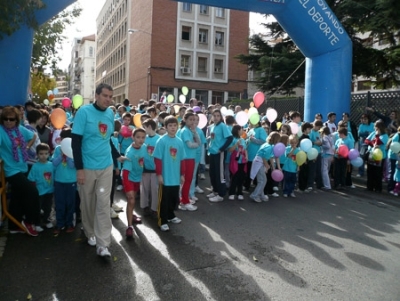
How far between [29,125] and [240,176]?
12.9 ft

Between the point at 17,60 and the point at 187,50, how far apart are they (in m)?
32.4

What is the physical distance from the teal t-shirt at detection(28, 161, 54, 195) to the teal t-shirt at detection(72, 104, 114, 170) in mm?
1374

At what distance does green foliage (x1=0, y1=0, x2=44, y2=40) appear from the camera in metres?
6.77

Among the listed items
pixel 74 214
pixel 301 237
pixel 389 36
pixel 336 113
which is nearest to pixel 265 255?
pixel 301 237

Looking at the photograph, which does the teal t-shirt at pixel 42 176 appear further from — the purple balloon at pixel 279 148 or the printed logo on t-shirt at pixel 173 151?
the purple balloon at pixel 279 148

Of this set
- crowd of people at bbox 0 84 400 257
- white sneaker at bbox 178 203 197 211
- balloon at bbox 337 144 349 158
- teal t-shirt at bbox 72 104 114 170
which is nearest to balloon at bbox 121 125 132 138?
crowd of people at bbox 0 84 400 257

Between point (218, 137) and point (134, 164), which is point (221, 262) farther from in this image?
point (218, 137)

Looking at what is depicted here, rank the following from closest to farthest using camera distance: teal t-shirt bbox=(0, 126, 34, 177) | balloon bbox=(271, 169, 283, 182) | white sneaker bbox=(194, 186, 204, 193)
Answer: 1. teal t-shirt bbox=(0, 126, 34, 177)
2. balloon bbox=(271, 169, 283, 182)
3. white sneaker bbox=(194, 186, 204, 193)

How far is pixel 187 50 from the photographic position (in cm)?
3894

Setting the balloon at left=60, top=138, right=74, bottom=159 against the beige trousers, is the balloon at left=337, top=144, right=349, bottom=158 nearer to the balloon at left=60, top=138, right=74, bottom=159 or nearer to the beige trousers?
the beige trousers

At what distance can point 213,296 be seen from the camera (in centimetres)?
339

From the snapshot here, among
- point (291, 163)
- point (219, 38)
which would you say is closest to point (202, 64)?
point (219, 38)

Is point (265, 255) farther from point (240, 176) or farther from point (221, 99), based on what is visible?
point (221, 99)

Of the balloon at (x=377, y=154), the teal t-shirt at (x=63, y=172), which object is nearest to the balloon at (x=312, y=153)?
the balloon at (x=377, y=154)
